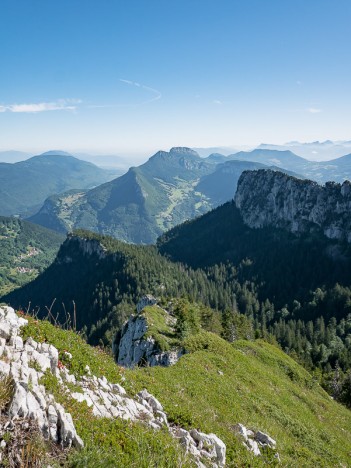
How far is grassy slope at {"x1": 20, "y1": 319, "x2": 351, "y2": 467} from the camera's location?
12523mm

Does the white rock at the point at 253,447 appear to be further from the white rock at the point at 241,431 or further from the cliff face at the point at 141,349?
the cliff face at the point at 141,349

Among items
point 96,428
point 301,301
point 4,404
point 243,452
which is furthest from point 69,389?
point 301,301

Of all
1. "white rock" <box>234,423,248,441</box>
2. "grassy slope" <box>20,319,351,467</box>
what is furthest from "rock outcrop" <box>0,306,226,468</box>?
"white rock" <box>234,423,248,441</box>

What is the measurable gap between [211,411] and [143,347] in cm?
3787

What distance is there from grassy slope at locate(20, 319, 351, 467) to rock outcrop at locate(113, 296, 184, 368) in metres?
6.66

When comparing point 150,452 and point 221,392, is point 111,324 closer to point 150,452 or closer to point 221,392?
point 221,392

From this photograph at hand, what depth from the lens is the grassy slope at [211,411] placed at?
12523 millimetres

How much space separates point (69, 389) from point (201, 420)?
8320 mm

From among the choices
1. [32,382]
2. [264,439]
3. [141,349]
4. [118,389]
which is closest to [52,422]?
[32,382]

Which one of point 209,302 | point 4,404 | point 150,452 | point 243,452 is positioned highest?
point 4,404

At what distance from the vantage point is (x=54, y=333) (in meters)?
18.2

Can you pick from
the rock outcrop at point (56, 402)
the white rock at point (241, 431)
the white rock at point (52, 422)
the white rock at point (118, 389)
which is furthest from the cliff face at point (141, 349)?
the white rock at point (52, 422)

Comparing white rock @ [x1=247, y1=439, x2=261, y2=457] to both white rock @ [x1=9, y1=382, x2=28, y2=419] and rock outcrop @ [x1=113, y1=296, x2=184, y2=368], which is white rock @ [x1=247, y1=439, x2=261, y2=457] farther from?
rock outcrop @ [x1=113, y1=296, x2=184, y2=368]

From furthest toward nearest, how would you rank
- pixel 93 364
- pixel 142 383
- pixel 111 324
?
1. pixel 111 324
2. pixel 142 383
3. pixel 93 364
